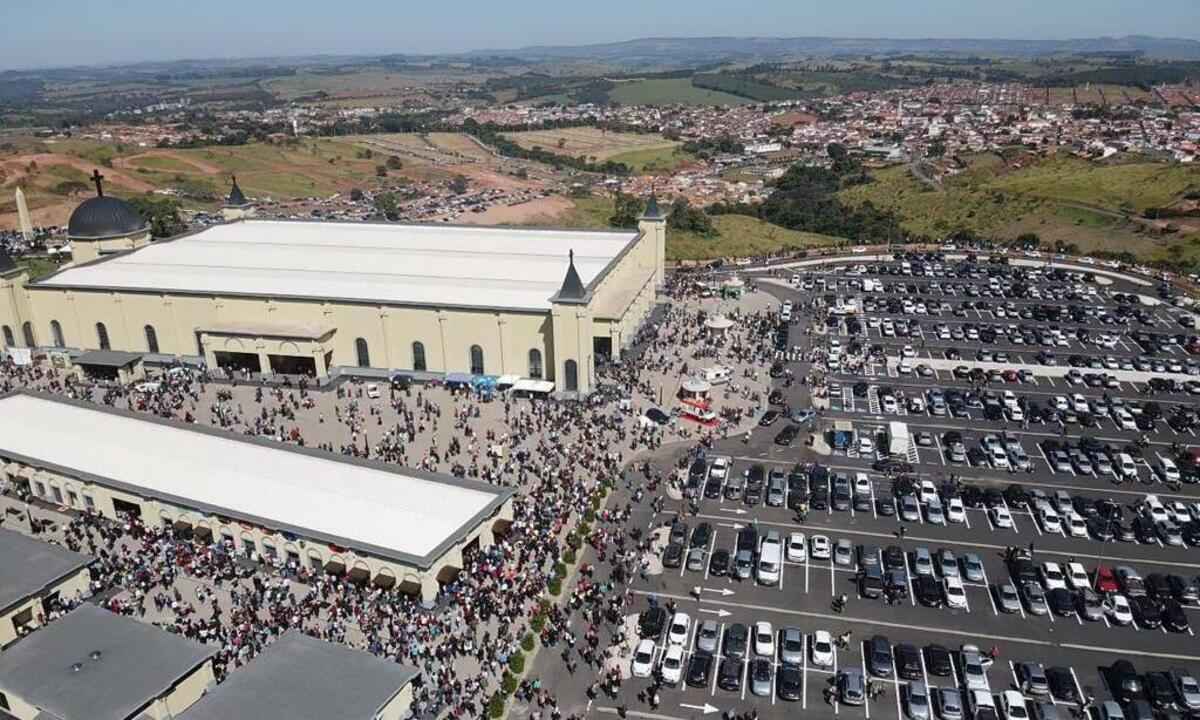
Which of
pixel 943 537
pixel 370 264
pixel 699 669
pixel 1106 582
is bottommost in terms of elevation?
pixel 943 537

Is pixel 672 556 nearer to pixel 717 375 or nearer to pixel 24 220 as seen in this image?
pixel 717 375

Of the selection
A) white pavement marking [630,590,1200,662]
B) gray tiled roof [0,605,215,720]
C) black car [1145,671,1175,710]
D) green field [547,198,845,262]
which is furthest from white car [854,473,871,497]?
green field [547,198,845,262]

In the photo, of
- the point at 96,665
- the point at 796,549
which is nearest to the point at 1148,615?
the point at 796,549

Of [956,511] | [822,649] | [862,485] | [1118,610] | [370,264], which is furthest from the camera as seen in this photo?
[370,264]

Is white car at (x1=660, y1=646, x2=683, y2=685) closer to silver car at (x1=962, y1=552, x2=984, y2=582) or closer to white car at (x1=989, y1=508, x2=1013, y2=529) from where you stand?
silver car at (x1=962, y1=552, x2=984, y2=582)

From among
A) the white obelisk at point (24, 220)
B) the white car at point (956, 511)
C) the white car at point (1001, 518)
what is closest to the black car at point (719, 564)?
the white car at point (956, 511)

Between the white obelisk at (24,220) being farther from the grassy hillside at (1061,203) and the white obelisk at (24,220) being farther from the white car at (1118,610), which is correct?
the white car at (1118,610)
